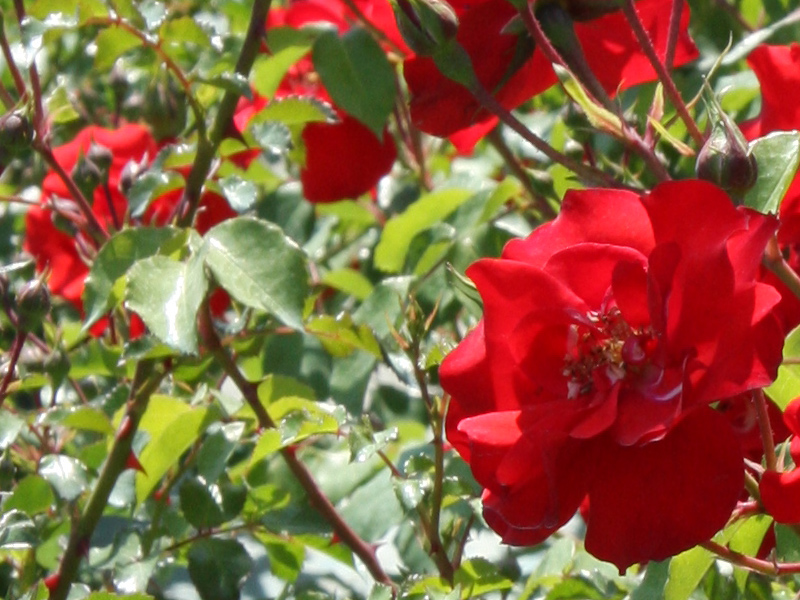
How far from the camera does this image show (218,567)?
3.00 ft

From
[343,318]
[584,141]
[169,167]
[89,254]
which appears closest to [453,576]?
[343,318]

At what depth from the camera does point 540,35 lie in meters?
0.68

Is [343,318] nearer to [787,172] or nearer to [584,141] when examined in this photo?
[584,141]

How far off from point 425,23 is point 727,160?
20cm

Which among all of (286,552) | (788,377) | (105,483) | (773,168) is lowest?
(286,552)

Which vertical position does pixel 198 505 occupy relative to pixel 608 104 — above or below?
below

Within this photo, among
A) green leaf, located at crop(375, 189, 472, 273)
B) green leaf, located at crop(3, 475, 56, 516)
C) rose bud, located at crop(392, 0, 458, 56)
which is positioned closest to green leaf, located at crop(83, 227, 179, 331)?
green leaf, located at crop(3, 475, 56, 516)

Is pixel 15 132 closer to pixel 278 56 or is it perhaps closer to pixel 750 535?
pixel 278 56

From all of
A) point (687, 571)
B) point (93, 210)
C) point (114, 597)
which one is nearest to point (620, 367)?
point (687, 571)

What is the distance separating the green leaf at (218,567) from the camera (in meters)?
0.91

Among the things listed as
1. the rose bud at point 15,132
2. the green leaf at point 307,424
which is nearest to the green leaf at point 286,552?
the green leaf at point 307,424

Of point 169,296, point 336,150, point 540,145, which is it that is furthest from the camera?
point 336,150

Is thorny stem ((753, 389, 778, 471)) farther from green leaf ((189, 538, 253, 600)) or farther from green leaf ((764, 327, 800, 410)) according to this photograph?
green leaf ((189, 538, 253, 600))

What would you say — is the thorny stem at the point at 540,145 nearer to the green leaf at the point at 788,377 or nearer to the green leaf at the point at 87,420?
the green leaf at the point at 788,377
